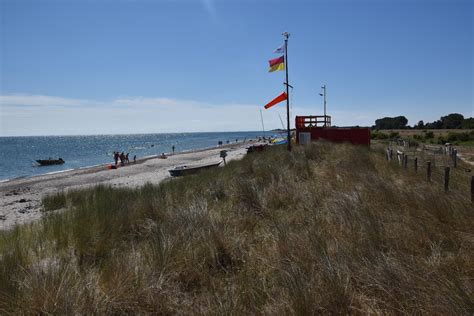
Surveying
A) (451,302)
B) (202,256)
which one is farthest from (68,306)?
(451,302)

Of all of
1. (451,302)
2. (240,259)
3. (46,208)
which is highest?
(451,302)

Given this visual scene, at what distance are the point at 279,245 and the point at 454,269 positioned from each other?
5.98 feet

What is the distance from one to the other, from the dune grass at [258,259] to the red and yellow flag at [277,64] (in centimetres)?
1401

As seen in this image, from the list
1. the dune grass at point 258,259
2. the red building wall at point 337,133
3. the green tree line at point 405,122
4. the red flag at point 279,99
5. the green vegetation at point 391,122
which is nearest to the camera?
the dune grass at point 258,259

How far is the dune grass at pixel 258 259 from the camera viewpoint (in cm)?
278

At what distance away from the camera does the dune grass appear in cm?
278

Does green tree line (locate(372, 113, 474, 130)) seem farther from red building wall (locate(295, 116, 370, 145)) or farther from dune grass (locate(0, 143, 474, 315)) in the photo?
dune grass (locate(0, 143, 474, 315))

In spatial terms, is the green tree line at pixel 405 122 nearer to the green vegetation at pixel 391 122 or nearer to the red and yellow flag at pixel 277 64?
the green vegetation at pixel 391 122

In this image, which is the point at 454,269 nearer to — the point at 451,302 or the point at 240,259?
the point at 451,302

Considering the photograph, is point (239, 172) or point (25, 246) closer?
point (25, 246)

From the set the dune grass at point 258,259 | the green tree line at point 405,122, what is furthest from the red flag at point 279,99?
the green tree line at point 405,122

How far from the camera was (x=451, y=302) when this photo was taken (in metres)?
2.40

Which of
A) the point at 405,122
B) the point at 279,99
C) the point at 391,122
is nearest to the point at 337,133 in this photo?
the point at 279,99

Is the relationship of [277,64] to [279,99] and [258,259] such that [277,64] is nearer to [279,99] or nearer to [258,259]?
[279,99]
